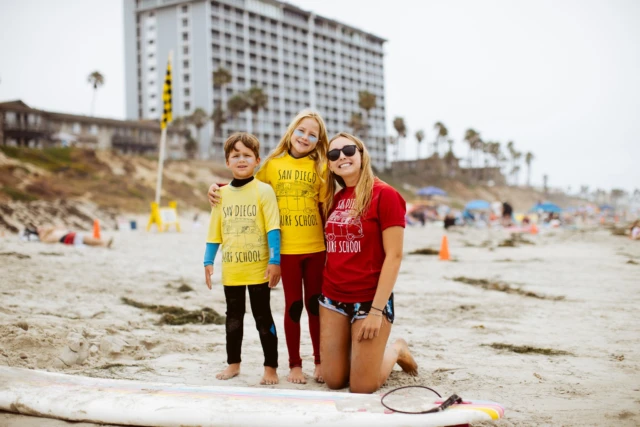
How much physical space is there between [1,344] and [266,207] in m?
2.12

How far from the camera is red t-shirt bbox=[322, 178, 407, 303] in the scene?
10.2 feet

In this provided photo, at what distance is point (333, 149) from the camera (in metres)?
3.33

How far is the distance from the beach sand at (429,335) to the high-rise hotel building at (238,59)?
57.0 metres

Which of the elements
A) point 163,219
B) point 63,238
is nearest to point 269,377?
point 63,238

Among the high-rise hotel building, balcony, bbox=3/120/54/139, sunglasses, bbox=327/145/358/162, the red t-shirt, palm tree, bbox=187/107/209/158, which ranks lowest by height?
the red t-shirt

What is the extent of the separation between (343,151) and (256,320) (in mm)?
1285

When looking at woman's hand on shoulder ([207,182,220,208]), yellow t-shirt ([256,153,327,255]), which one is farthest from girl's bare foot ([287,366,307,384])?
woman's hand on shoulder ([207,182,220,208])

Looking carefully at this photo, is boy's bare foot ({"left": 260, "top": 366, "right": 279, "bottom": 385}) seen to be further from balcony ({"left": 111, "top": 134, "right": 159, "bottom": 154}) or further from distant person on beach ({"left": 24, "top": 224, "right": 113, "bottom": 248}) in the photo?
balcony ({"left": 111, "top": 134, "right": 159, "bottom": 154})

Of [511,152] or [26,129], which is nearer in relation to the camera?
[26,129]

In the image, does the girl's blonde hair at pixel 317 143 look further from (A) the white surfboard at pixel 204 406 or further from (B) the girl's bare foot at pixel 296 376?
(A) the white surfboard at pixel 204 406

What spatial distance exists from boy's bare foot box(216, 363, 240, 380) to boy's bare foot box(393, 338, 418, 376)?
1095 millimetres

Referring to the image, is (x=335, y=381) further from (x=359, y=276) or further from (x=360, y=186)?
(x=360, y=186)

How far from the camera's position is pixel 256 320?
3.41m

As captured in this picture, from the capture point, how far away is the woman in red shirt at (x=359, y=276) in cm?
304
